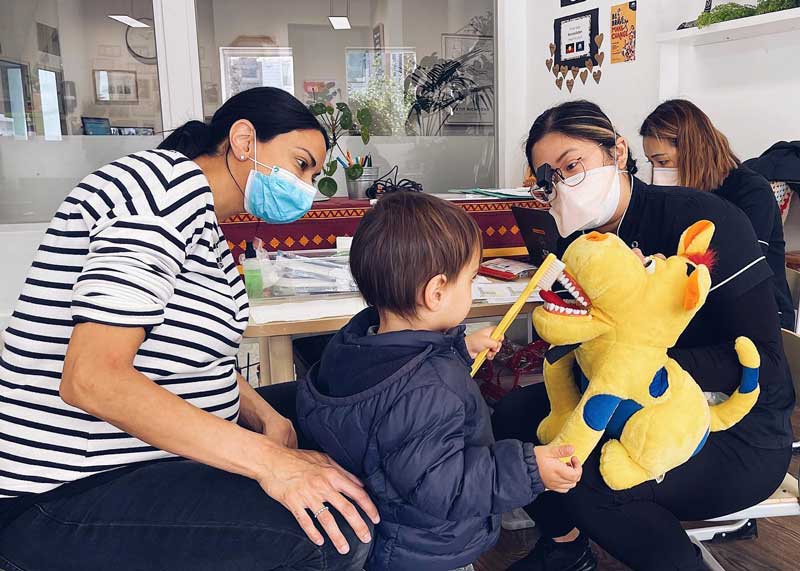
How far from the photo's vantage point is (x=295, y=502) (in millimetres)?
901

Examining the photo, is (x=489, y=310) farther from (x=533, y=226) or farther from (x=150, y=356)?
(x=150, y=356)

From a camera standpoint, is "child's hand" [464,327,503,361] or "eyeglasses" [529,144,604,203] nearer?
"child's hand" [464,327,503,361]

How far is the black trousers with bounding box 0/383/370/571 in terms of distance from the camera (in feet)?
2.94

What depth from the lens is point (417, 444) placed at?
902 mm

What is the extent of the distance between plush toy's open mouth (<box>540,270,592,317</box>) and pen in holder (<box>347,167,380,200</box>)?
164cm

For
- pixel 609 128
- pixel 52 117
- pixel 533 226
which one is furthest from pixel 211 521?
pixel 52 117

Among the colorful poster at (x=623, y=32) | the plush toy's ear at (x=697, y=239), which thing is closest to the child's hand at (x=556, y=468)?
the plush toy's ear at (x=697, y=239)

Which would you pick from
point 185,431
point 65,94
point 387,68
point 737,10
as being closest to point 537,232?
point 737,10

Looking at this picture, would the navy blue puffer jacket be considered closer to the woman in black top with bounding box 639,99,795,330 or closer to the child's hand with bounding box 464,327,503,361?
the child's hand with bounding box 464,327,503,361

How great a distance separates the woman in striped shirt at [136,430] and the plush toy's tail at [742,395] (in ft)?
2.06

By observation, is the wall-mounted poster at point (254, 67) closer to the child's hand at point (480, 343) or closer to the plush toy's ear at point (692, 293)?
the child's hand at point (480, 343)

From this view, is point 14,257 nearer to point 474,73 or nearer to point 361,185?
point 361,185

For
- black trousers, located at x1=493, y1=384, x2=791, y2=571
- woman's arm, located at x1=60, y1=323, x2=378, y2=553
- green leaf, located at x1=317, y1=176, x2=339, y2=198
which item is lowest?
black trousers, located at x1=493, y1=384, x2=791, y2=571

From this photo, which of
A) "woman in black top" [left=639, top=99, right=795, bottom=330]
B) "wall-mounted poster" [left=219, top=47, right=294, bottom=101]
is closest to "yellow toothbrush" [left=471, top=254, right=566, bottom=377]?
"woman in black top" [left=639, top=99, right=795, bottom=330]
